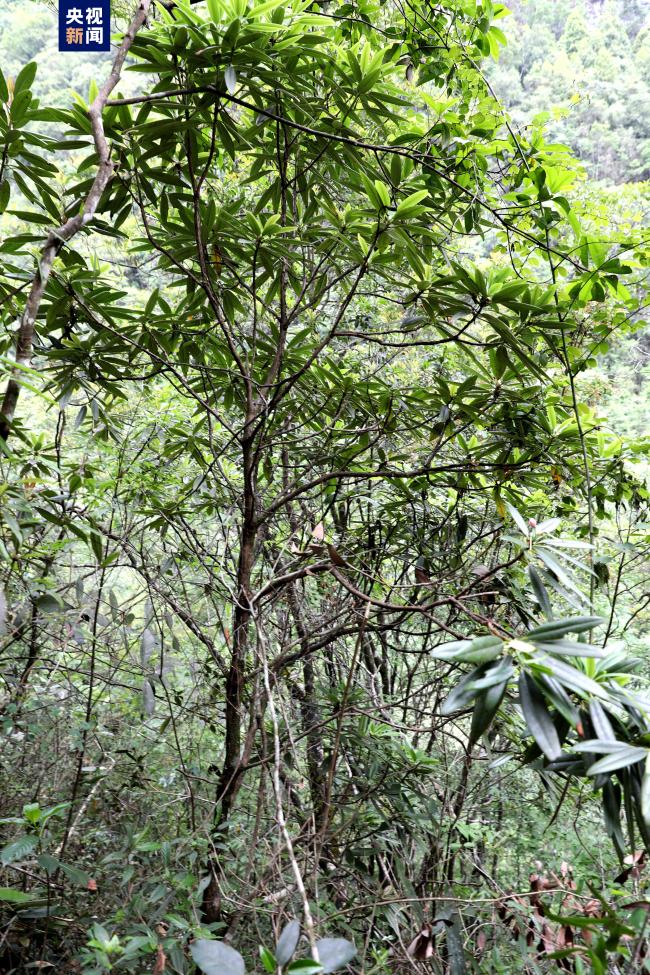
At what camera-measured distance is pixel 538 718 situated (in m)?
0.65

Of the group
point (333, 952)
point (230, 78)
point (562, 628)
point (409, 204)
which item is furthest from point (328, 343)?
point (333, 952)

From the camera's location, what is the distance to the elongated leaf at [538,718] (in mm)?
631

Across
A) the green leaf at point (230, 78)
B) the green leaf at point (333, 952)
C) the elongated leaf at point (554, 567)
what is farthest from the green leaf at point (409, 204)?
the green leaf at point (333, 952)

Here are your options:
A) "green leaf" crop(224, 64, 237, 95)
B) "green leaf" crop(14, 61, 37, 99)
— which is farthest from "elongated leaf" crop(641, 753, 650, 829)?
"green leaf" crop(14, 61, 37, 99)

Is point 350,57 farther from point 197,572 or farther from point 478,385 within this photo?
point 197,572

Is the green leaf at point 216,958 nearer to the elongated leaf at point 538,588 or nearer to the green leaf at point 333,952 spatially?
the green leaf at point 333,952

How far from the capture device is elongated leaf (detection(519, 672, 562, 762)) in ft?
2.07

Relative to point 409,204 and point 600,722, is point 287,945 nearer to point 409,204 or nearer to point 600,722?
point 600,722

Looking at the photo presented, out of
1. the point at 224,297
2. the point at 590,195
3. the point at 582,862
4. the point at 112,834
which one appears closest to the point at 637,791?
the point at 224,297

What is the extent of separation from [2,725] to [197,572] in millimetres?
880

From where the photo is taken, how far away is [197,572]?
255 centimetres

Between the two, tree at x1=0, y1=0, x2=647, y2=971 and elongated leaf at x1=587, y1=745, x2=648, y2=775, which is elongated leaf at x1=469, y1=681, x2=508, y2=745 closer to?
tree at x1=0, y1=0, x2=647, y2=971

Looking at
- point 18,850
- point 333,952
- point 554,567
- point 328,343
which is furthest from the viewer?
point 328,343

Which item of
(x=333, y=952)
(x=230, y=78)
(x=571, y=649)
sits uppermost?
(x=230, y=78)
